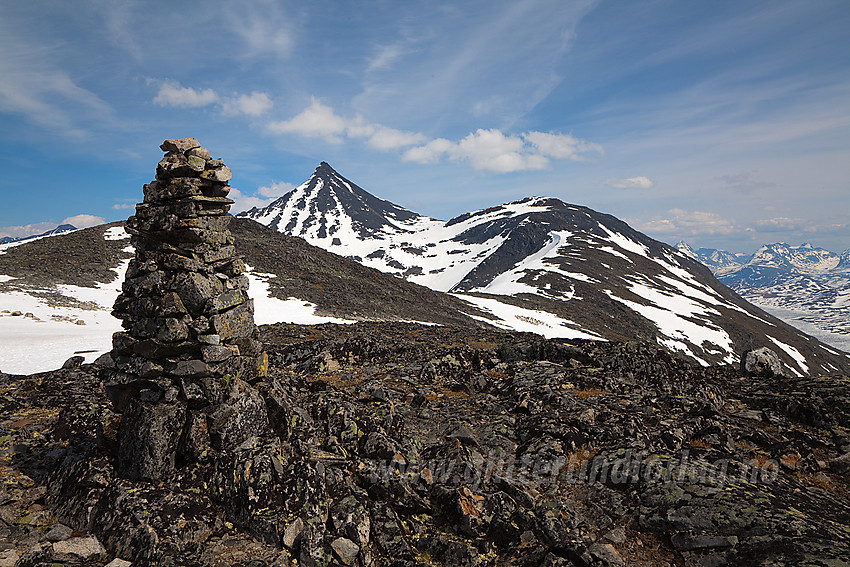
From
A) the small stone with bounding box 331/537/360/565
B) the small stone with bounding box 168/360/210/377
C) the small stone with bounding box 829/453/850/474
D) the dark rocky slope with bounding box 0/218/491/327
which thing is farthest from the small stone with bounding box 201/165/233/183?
the dark rocky slope with bounding box 0/218/491/327

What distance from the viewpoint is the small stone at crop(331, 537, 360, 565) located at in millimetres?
10469

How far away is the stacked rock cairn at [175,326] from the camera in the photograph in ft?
39.7

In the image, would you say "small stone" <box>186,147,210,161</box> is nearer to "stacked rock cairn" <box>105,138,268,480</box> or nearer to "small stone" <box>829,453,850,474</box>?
"stacked rock cairn" <box>105,138,268,480</box>

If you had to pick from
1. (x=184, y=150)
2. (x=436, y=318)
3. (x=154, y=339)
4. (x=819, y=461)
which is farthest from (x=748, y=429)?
(x=436, y=318)

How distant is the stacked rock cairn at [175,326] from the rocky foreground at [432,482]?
0.30 metres

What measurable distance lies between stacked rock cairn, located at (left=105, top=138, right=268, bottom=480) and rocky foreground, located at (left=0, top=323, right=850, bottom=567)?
30 centimetres

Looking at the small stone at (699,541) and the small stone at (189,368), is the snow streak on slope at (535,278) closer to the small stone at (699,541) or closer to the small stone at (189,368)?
the small stone at (699,541)

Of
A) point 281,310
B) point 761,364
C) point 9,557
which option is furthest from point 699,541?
point 281,310

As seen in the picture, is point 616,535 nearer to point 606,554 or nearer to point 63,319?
point 606,554

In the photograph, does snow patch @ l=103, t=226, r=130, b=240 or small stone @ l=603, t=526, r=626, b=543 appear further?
snow patch @ l=103, t=226, r=130, b=240

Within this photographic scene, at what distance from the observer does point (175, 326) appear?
1241cm

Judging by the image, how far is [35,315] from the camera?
3503 cm

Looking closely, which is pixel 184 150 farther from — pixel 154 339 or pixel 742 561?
pixel 742 561

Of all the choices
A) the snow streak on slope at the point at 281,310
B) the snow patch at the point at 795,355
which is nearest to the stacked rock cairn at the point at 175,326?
the snow streak on slope at the point at 281,310
